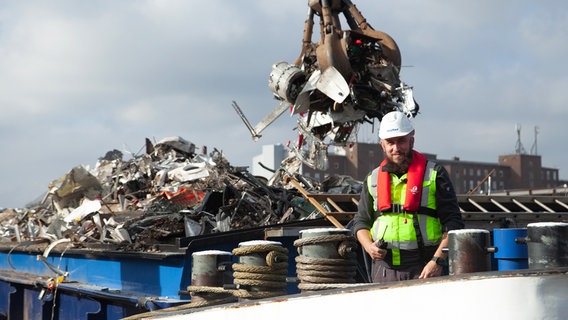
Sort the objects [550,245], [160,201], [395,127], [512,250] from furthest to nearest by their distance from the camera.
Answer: [160,201] < [395,127] < [512,250] < [550,245]

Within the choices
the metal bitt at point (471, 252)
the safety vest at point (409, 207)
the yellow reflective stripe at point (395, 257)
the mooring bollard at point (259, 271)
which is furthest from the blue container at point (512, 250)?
the mooring bollard at point (259, 271)

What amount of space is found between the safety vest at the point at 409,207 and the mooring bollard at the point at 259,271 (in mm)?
683

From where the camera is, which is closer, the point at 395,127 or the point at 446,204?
the point at 395,127

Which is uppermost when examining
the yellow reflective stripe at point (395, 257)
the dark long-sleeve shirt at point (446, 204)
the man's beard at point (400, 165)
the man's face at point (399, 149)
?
the man's face at point (399, 149)

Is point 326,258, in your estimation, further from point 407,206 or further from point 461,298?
point 461,298

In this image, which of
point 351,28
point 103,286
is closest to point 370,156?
point 351,28

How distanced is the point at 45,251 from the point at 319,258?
452cm

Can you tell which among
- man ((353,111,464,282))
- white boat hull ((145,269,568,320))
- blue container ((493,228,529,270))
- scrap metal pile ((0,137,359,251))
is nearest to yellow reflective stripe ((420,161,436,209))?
man ((353,111,464,282))

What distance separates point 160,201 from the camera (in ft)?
28.8

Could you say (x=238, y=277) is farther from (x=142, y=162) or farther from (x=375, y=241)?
(x=142, y=162)

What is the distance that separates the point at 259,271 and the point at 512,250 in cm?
150

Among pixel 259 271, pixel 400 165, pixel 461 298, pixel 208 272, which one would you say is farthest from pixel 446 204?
pixel 208 272

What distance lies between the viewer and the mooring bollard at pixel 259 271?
4.58m

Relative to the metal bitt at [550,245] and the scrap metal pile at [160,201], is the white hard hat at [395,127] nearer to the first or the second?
the metal bitt at [550,245]
